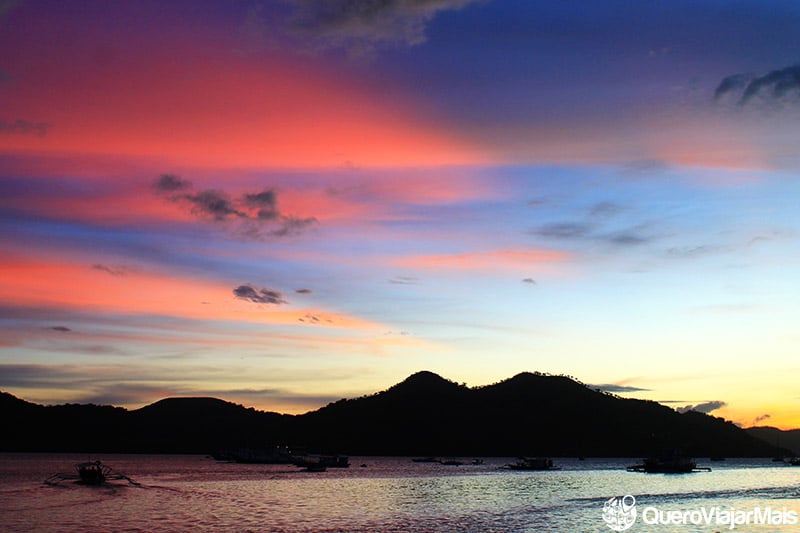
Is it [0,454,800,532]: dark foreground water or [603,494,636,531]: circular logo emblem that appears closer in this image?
[0,454,800,532]: dark foreground water

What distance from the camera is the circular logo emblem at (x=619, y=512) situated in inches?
3285

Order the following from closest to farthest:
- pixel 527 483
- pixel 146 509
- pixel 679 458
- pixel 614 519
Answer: pixel 614 519, pixel 146 509, pixel 527 483, pixel 679 458

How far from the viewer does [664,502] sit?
111 metres

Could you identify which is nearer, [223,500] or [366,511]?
[366,511]

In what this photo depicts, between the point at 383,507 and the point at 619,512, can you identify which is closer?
the point at 619,512

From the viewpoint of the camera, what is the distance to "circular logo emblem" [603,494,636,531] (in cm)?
8344

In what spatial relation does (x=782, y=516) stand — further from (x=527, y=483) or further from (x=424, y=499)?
(x=527, y=483)

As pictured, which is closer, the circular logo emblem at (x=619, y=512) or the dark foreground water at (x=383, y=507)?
the dark foreground water at (x=383, y=507)

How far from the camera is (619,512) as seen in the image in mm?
97562

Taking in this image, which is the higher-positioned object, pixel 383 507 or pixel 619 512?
pixel 619 512

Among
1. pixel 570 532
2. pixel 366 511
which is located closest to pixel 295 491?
pixel 366 511

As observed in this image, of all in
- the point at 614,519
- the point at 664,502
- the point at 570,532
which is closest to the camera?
the point at 570,532

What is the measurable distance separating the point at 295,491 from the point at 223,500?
2385cm

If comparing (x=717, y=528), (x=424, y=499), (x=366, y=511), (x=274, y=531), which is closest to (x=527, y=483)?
(x=424, y=499)
